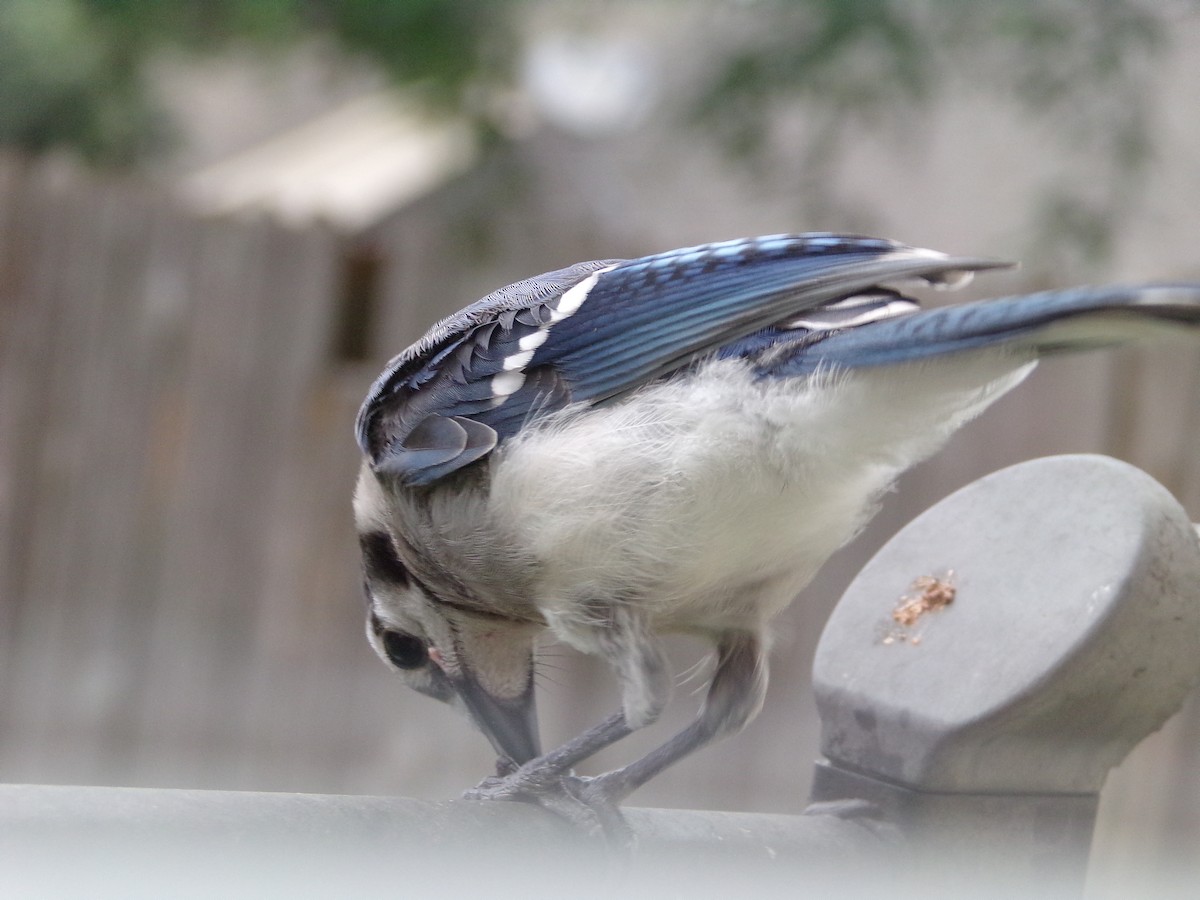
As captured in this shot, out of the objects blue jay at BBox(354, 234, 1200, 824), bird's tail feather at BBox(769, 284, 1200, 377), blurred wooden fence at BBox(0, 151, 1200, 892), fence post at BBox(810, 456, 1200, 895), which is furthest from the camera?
blurred wooden fence at BBox(0, 151, 1200, 892)

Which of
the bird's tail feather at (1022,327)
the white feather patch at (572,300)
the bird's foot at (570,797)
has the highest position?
the white feather patch at (572,300)

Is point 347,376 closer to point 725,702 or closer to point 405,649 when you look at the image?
point 405,649

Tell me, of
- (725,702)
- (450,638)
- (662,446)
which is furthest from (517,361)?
(725,702)

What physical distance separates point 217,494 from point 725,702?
7.96 ft

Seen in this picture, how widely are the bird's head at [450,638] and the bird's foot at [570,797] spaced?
23 cm

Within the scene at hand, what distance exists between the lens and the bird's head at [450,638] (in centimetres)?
224

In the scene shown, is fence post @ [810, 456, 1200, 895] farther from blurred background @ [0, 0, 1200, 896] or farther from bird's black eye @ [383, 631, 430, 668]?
blurred background @ [0, 0, 1200, 896]

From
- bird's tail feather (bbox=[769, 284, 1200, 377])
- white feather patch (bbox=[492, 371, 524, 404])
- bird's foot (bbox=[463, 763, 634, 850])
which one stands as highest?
white feather patch (bbox=[492, 371, 524, 404])

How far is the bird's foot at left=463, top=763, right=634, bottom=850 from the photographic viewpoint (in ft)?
5.24

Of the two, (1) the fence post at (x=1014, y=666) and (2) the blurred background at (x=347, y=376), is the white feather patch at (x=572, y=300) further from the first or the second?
(2) the blurred background at (x=347, y=376)

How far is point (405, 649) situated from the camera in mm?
2344

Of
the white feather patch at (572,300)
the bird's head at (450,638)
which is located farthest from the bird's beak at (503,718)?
the white feather patch at (572,300)

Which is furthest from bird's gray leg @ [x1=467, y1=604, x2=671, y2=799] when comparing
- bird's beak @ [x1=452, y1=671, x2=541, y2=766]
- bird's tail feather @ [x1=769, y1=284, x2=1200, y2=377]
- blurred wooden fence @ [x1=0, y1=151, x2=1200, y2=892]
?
blurred wooden fence @ [x1=0, y1=151, x2=1200, y2=892]

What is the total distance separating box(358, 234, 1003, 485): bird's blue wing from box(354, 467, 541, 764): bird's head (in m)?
0.15
